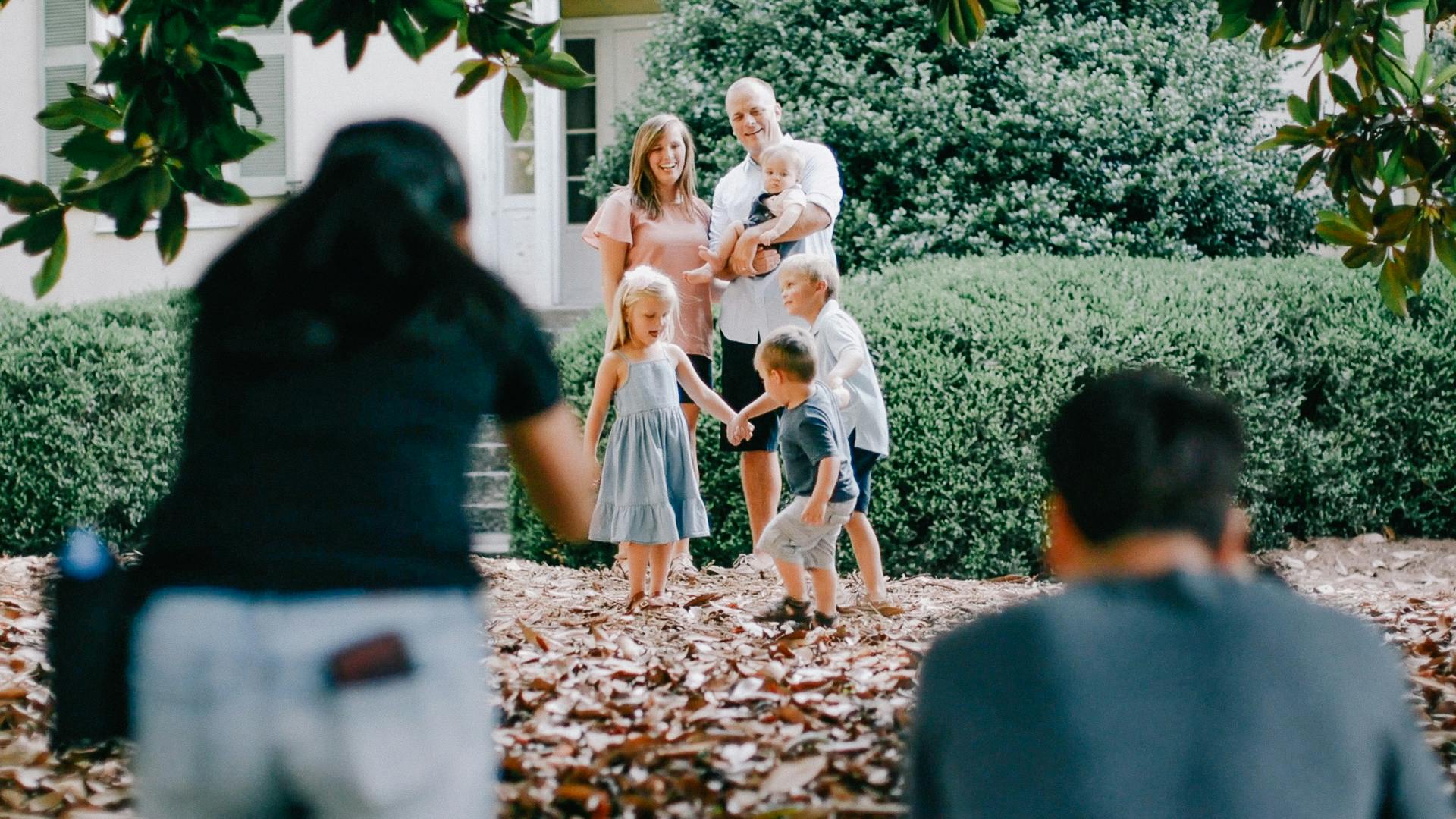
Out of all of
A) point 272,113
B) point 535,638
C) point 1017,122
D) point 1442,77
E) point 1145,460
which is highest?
point 272,113

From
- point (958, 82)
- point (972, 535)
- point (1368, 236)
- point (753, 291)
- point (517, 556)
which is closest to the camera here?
point (1368, 236)

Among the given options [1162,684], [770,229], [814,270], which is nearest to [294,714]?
[1162,684]

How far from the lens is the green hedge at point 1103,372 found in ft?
23.1

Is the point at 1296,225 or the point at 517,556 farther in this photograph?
the point at 1296,225

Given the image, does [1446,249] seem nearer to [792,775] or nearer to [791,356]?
[791,356]

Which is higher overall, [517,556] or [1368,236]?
[1368,236]

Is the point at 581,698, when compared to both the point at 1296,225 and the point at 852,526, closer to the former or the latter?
A: the point at 852,526

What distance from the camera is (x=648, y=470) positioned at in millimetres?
5402

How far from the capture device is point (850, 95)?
33.4ft

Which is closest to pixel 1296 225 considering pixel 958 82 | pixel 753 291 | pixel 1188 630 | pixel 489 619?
pixel 958 82

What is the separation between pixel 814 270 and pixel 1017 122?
17.0 feet

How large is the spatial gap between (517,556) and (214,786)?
6.38 meters

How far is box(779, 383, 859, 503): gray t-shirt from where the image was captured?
4.71 m

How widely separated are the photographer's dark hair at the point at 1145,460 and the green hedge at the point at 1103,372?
17.3 ft
